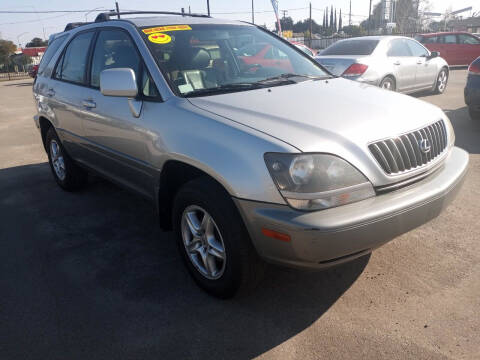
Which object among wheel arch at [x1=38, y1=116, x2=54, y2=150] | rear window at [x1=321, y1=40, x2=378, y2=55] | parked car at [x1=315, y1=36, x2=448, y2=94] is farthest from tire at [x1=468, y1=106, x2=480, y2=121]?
wheel arch at [x1=38, y1=116, x2=54, y2=150]

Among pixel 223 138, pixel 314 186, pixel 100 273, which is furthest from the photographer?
pixel 100 273

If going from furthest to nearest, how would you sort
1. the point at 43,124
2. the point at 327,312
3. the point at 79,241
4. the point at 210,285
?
the point at 43,124 < the point at 79,241 < the point at 210,285 < the point at 327,312

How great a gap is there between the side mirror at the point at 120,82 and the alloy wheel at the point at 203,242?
0.91 meters

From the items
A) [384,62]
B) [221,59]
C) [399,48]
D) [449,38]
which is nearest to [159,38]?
[221,59]

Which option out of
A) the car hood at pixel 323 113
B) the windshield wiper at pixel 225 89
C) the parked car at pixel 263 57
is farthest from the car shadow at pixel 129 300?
the parked car at pixel 263 57

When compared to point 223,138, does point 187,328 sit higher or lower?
lower

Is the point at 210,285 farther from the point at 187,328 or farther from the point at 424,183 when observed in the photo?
the point at 424,183

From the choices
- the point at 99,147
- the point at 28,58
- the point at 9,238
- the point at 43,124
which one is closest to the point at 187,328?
the point at 99,147

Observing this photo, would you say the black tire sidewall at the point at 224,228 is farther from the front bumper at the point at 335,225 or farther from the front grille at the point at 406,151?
the front grille at the point at 406,151

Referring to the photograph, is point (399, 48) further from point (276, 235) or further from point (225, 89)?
point (276, 235)

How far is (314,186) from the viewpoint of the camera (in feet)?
6.93

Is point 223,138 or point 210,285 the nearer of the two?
point 223,138

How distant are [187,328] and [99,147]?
195cm

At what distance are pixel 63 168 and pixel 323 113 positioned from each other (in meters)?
3.49
